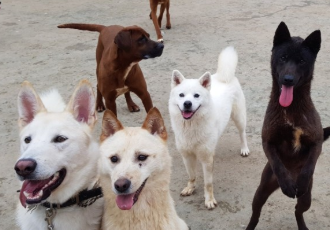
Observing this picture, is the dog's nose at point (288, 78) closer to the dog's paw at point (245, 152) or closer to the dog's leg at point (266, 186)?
the dog's leg at point (266, 186)

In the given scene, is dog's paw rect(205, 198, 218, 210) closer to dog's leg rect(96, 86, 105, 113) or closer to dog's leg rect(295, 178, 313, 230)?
dog's leg rect(295, 178, 313, 230)

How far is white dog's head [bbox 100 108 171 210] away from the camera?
189 cm

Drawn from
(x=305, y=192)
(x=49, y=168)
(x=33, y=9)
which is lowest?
(x=33, y=9)

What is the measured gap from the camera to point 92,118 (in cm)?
218

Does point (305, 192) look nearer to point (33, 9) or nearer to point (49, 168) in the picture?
point (49, 168)

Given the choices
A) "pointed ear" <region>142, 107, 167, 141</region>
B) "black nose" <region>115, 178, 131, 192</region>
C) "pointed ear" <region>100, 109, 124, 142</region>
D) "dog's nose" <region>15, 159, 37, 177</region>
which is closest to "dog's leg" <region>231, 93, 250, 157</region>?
"pointed ear" <region>142, 107, 167, 141</region>

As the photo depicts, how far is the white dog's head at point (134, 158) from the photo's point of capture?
74.5 inches

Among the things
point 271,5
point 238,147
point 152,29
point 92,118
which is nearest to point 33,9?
point 152,29

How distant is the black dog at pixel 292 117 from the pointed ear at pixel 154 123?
0.67 meters

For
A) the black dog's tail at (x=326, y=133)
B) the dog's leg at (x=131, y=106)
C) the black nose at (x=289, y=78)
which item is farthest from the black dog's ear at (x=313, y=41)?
the dog's leg at (x=131, y=106)

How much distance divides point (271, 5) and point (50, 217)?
7.32m

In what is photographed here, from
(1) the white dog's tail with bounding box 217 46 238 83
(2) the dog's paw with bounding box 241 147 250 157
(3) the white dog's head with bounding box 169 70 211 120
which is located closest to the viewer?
(3) the white dog's head with bounding box 169 70 211 120

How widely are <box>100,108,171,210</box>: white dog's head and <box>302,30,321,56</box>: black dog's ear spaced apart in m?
0.94

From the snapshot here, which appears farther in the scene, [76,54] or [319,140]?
[76,54]
